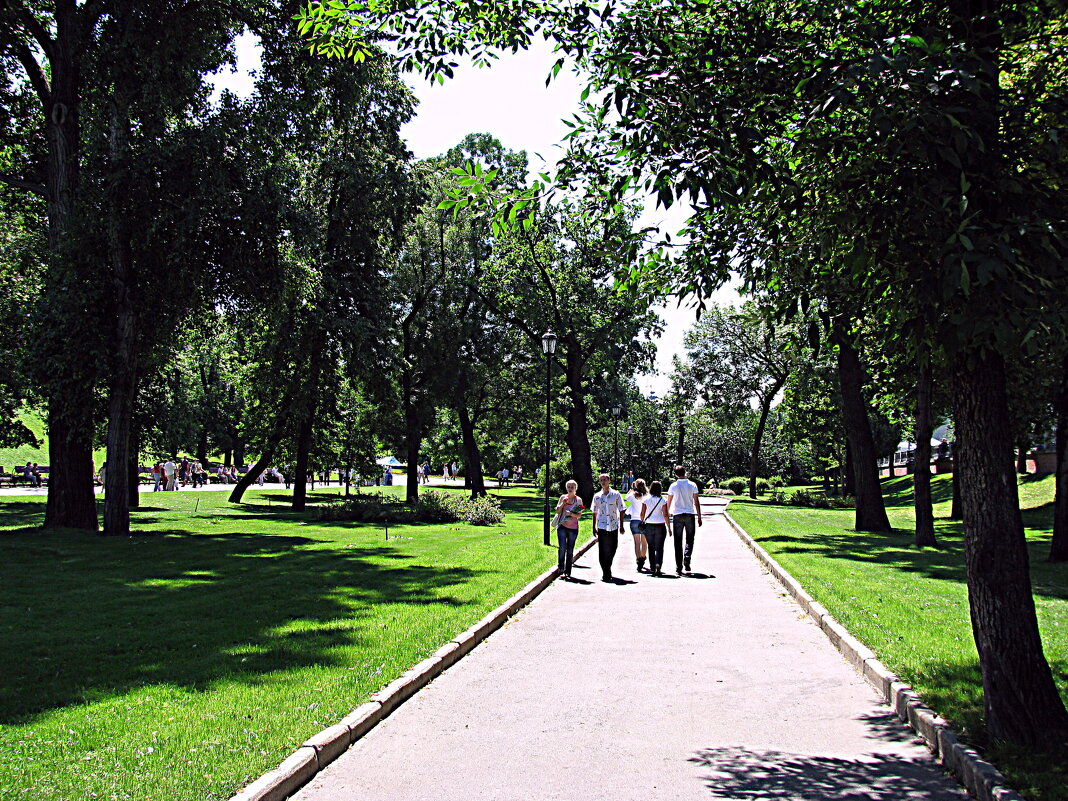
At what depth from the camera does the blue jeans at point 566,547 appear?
15.5 metres

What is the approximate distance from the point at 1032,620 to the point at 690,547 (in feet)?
36.4

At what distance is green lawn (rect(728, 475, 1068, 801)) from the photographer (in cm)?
598

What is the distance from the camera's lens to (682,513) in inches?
656

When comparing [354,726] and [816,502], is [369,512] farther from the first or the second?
[816,502]

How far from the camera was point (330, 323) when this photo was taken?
27.7m

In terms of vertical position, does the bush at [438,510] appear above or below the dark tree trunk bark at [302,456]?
below

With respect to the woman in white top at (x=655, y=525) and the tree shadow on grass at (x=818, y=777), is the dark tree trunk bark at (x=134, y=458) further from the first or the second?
the tree shadow on grass at (x=818, y=777)

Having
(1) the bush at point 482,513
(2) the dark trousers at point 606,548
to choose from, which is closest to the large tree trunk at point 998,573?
(2) the dark trousers at point 606,548

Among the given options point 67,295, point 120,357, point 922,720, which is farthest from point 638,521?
point 67,295

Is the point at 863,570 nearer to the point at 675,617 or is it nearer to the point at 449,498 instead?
the point at 675,617

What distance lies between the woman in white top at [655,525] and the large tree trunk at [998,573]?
10.4 metres

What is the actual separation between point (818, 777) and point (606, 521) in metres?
9.96

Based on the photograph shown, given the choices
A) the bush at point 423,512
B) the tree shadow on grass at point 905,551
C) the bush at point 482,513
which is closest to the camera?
the tree shadow on grass at point 905,551

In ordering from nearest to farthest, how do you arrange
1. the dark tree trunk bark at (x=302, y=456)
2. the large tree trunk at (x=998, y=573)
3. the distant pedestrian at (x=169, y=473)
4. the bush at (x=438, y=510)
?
the large tree trunk at (x=998, y=573)
the bush at (x=438, y=510)
the dark tree trunk bark at (x=302, y=456)
the distant pedestrian at (x=169, y=473)
